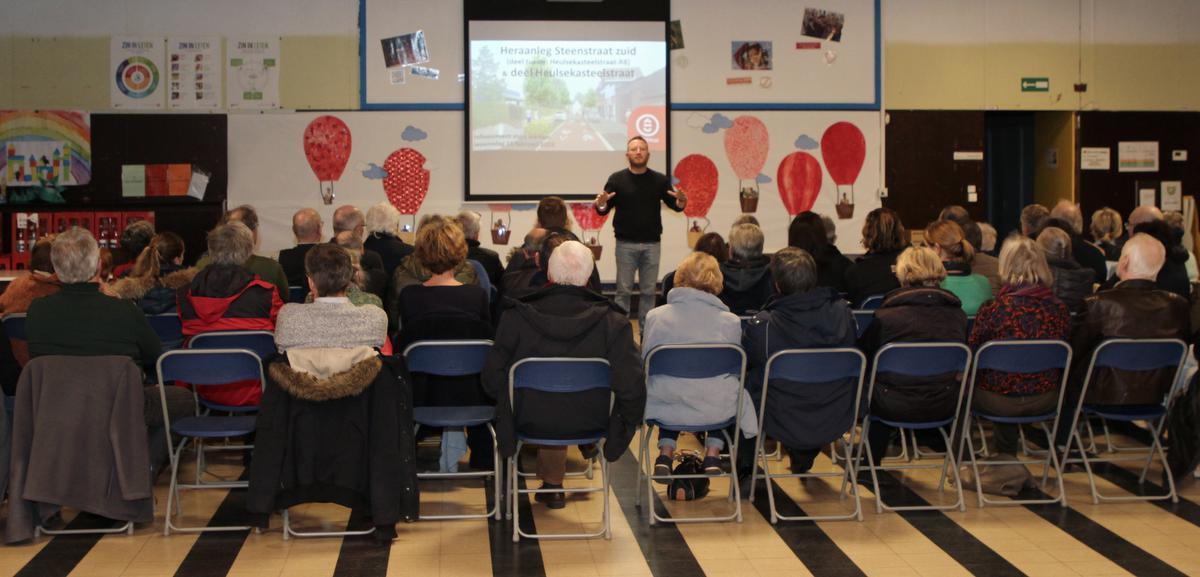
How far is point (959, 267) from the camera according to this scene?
611cm

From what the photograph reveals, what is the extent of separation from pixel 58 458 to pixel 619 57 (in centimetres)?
697

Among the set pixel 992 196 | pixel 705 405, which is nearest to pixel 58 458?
pixel 705 405

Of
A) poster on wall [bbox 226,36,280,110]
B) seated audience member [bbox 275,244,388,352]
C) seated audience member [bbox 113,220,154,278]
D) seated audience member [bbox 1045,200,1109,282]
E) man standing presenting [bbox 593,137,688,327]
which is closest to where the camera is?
seated audience member [bbox 275,244,388,352]

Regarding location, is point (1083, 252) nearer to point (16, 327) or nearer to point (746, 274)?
point (746, 274)

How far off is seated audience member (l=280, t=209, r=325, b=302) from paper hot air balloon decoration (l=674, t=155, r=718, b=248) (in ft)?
15.4

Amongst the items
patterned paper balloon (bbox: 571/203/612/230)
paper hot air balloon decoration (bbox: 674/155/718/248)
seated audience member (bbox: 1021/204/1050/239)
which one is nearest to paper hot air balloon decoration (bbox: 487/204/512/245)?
patterned paper balloon (bbox: 571/203/612/230)

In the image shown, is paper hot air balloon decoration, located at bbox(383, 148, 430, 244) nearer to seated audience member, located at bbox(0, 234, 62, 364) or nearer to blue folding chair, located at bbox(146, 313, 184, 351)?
blue folding chair, located at bbox(146, 313, 184, 351)

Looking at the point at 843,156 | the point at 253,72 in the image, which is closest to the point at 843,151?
the point at 843,156

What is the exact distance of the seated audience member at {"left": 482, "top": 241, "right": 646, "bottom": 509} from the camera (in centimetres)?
461

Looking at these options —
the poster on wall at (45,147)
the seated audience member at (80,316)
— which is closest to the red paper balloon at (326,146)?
the poster on wall at (45,147)

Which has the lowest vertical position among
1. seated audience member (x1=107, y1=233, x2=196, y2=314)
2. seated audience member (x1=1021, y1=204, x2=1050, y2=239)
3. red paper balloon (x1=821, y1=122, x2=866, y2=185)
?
seated audience member (x1=107, y1=233, x2=196, y2=314)

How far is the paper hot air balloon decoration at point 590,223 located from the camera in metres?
10.6

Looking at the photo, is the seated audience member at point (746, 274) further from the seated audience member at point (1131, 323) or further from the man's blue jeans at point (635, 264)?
the man's blue jeans at point (635, 264)

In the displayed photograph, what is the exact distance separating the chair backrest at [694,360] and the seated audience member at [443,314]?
2.98ft
